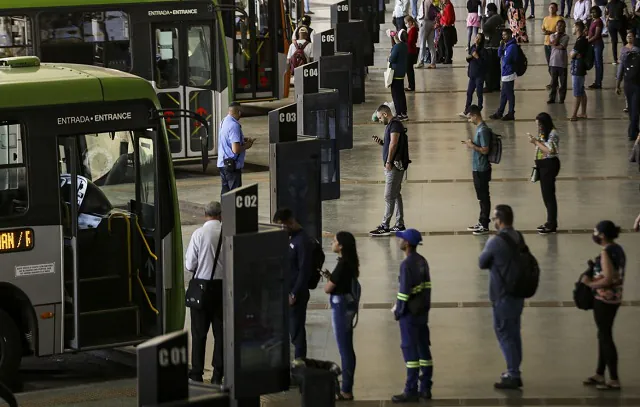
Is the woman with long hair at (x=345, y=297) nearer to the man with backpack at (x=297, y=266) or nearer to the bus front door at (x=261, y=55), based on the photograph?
the man with backpack at (x=297, y=266)

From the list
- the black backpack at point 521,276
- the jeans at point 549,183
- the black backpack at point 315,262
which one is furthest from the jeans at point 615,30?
the black backpack at point 521,276

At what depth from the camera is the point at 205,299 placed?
13664mm

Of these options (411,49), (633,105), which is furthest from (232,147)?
(411,49)

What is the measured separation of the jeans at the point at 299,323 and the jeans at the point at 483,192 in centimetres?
633

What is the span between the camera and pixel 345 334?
13250 mm

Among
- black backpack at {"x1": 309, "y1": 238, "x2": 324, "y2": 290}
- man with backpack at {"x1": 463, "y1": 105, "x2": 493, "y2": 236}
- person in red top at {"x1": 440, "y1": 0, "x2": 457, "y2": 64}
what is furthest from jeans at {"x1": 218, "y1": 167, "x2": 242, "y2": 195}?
person in red top at {"x1": 440, "y1": 0, "x2": 457, "y2": 64}

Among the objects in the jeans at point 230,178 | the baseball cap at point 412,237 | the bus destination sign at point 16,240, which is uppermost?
the baseball cap at point 412,237

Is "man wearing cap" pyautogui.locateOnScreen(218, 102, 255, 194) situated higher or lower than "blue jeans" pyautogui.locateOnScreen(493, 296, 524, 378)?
higher

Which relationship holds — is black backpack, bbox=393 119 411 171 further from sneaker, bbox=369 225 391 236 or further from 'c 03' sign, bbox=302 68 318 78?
'c 03' sign, bbox=302 68 318 78

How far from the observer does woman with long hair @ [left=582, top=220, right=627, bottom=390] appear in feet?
42.9

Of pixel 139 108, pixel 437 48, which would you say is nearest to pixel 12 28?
pixel 139 108

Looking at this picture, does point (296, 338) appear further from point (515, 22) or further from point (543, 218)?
point (515, 22)

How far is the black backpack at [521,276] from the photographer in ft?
43.0

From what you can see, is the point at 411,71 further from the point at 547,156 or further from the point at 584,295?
the point at 584,295
